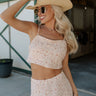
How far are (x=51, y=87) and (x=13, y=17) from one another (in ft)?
2.48

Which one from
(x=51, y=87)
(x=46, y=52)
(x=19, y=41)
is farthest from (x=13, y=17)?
(x=19, y=41)

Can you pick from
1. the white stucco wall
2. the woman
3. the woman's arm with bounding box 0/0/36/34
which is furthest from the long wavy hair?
the white stucco wall

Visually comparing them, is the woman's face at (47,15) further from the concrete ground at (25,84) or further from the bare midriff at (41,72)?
the concrete ground at (25,84)

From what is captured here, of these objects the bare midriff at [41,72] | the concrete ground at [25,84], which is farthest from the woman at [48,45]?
the concrete ground at [25,84]

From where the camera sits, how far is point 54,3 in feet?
5.02

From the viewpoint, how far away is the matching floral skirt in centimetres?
150

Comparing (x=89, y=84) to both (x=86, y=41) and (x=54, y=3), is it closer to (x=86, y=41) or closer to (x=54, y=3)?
(x=54, y=3)

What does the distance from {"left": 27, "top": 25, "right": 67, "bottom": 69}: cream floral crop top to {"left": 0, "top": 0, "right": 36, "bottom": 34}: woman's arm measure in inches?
5.8

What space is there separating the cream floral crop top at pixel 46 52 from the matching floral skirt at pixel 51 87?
127mm

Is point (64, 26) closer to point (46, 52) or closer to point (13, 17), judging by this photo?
point (46, 52)

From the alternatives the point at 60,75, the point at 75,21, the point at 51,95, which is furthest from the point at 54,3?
the point at 75,21

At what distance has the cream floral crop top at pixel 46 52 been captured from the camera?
148cm

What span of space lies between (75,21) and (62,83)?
7.82 m

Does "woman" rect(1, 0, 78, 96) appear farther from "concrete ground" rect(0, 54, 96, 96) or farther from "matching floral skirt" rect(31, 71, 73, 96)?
"concrete ground" rect(0, 54, 96, 96)
